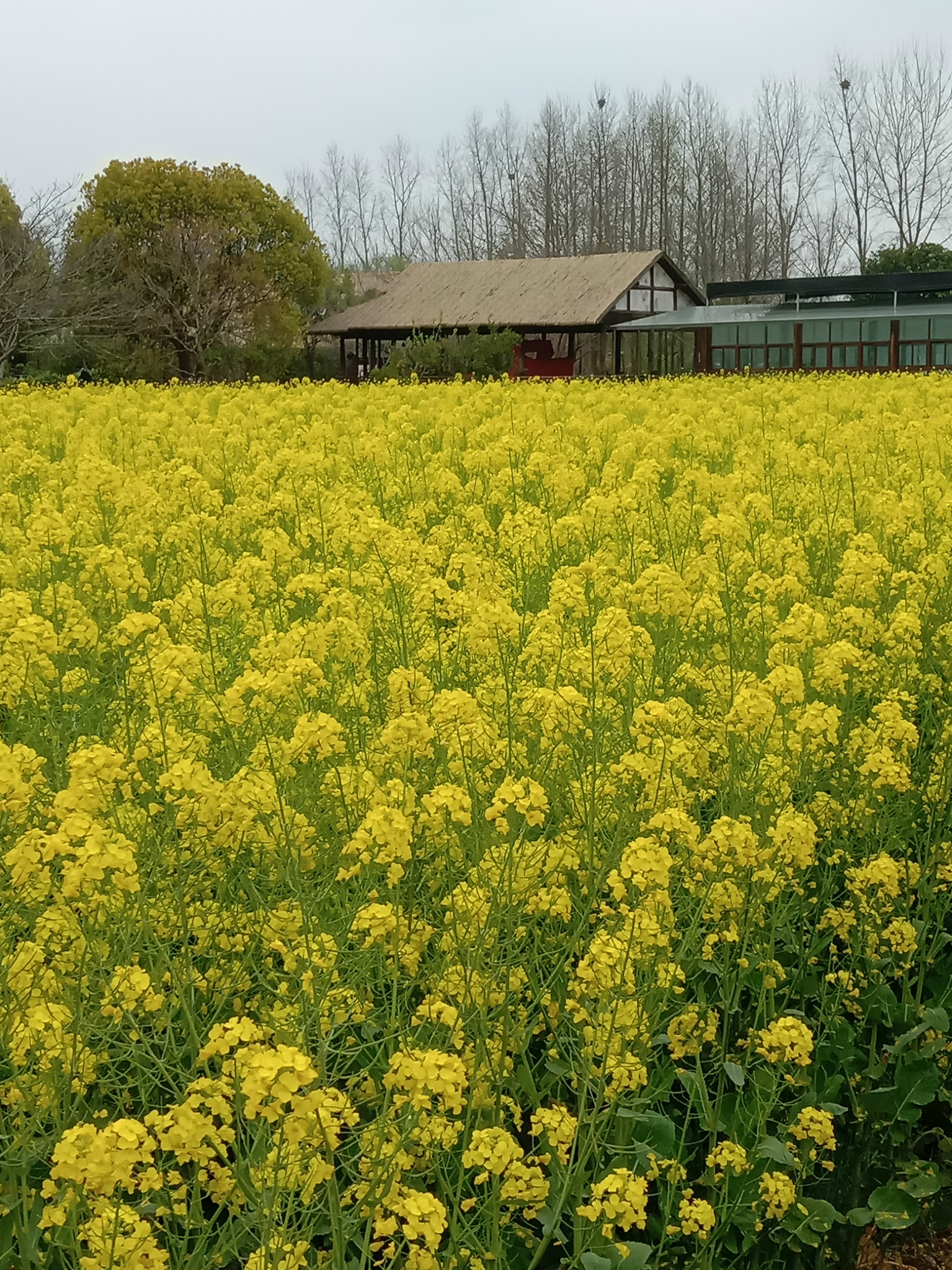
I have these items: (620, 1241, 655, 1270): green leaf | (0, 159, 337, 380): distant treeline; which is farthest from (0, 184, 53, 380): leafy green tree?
(620, 1241, 655, 1270): green leaf

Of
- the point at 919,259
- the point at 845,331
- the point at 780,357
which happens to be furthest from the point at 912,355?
the point at 919,259

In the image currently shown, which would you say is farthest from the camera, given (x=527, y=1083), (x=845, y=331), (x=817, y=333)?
(x=817, y=333)

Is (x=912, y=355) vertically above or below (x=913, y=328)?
below

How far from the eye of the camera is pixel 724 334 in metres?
36.2

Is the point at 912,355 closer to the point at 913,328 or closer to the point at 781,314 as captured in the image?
the point at 913,328

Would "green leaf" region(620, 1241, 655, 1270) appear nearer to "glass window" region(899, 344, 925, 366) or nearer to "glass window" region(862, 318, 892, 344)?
"glass window" region(899, 344, 925, 366)

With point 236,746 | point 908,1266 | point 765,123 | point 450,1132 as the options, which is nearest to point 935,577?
point 908,1266

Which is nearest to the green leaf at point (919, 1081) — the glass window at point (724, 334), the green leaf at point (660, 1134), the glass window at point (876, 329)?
the green leaf at point (660, 1134)

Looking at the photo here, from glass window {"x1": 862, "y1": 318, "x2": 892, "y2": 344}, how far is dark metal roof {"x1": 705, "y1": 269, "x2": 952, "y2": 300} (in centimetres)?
83

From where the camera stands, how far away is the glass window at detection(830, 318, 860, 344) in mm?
33906

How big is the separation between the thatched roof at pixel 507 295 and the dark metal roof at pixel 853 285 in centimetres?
437

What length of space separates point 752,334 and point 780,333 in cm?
81

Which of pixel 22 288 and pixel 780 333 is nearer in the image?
pixel 22 288

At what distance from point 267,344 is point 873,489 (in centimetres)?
3454
